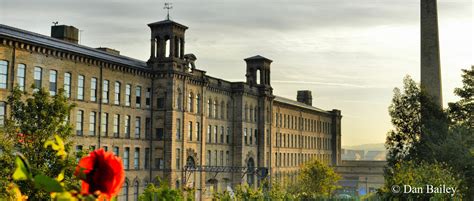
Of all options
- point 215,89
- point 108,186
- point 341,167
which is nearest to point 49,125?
point 108,186

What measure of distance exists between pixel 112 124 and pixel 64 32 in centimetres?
998

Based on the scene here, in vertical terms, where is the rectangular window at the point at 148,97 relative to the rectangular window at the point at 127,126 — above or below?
above

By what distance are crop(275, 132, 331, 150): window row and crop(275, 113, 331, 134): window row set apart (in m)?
1.43

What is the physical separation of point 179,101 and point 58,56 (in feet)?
43.8

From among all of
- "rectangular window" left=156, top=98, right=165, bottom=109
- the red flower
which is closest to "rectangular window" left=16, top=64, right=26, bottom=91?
"rectangular window" left=156, top=98, right=165, bottom=109

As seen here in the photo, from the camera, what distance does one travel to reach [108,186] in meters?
3.06

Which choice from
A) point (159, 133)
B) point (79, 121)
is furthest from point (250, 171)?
point (79, 121)

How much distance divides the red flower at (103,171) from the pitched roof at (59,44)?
123 feet

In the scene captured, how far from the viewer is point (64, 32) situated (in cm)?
5066

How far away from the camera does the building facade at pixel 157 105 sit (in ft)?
137

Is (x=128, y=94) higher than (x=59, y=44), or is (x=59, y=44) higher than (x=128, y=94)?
(x=59, y=44)

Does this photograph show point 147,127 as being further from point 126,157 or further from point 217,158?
point 217,158

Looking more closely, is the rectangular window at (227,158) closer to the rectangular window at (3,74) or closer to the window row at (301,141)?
the window row at (301,141)

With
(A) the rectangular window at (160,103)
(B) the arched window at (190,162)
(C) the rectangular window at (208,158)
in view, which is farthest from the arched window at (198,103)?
(A) the rectangular window at (160,103)
